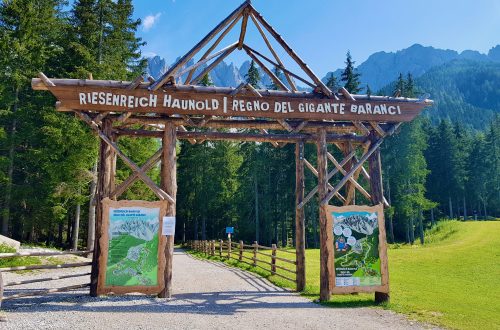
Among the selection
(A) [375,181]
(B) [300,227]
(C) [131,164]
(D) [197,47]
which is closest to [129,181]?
(C) [131,164]

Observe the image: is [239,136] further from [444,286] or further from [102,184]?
[444,286]

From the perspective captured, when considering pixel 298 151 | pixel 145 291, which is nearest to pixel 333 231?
pixel 298 151

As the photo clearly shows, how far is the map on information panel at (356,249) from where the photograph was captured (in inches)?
371

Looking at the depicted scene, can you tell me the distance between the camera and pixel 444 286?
1289cm

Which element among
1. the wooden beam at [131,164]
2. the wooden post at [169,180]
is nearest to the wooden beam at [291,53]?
the wooden post at [169,180]

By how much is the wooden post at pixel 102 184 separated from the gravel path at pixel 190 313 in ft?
1.77

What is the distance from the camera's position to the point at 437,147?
Result: 59562 millimetres

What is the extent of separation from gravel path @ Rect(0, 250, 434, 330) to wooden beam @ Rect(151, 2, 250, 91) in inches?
202

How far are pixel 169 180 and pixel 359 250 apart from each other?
515 cm

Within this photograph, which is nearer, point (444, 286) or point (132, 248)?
point (132, 248)

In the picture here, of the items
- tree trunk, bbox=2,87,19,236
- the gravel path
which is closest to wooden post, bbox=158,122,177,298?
the gravel path

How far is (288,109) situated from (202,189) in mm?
37744

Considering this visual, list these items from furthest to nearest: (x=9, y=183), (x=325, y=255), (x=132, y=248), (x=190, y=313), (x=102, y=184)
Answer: (x=9, y=183)
(x=325, y=255)
(x=102, y=184)
(x=132, y=248)
(x=190, y=313)

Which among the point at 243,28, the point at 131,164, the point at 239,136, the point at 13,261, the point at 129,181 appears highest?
the point at 243,28
